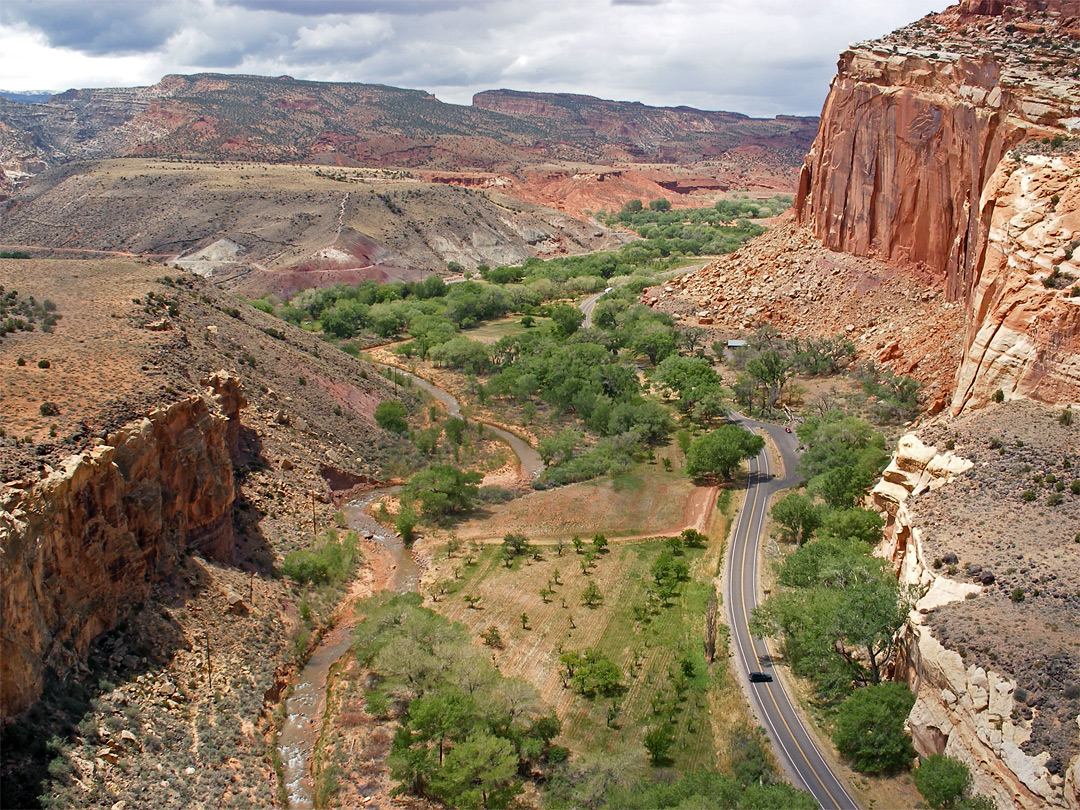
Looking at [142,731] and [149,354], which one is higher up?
[149,354]

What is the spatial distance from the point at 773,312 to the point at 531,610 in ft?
176

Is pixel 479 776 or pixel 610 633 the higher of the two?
pixel 479 776

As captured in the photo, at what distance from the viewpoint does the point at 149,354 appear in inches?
1735

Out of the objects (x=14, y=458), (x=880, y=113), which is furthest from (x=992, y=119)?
(x=14, y=458)

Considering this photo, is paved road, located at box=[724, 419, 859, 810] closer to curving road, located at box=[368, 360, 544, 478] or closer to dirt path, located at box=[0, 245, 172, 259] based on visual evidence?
curving road, located at box=[368, 360, 544, 478]

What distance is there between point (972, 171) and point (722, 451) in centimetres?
2741

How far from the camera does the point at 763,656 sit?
36625 millimetres

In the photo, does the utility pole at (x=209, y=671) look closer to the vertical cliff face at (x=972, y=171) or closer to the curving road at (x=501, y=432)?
the curving road at (x=501, y=432)

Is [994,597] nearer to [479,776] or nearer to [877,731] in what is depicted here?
[877,731]

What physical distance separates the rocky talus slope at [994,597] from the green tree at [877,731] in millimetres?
612

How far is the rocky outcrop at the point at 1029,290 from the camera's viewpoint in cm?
3659

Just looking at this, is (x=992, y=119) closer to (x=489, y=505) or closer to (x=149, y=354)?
(x=489, y=505)

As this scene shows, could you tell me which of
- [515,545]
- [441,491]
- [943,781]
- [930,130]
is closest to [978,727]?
[943,781]

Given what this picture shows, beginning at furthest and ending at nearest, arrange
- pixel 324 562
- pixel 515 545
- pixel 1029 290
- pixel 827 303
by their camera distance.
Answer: pixel 827 303
pixel 515 545
pixel 324 562
pixel 1029 290
